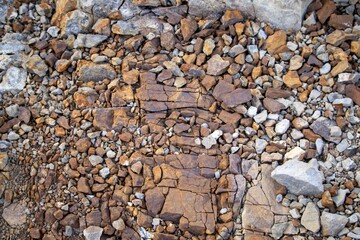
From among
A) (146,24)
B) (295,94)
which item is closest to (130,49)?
(146,24)

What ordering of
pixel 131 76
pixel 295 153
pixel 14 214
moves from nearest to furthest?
pixel 295 153, pixel 14 214, pixel 131 76

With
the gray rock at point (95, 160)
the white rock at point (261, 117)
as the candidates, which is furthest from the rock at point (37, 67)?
the white rock at point (261, 117)

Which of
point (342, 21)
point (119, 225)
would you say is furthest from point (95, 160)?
point (342, 21)

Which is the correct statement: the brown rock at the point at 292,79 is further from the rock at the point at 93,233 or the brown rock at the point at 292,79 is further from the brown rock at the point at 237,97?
the rock at the point at 93,233

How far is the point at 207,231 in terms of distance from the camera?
9.98 feet

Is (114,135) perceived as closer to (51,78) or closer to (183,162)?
(183,162)

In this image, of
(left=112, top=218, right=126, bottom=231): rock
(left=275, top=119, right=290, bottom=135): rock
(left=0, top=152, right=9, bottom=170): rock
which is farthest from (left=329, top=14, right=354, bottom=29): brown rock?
(left=0, top=152, right=9, bottom=170): rock

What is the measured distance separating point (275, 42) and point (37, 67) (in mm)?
1813

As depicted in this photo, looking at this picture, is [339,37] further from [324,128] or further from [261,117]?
[261,117]

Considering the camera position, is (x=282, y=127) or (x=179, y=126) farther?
(x=179, y=126)

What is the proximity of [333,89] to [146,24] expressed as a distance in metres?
1.48

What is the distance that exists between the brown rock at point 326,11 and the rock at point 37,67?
2123mm

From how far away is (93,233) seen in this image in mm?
3146

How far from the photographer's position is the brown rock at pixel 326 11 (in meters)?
3.59
